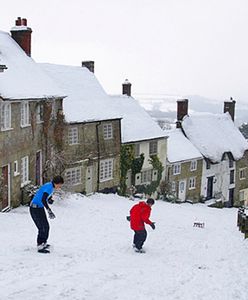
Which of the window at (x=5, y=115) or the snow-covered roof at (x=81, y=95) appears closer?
the window at (x=5, y=115)

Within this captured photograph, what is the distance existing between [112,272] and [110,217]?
10484 mm

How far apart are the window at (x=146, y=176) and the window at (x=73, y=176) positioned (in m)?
8.29

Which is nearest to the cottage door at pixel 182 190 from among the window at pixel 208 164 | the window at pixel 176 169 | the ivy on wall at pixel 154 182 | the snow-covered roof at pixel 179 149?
the window at pixel 176 169

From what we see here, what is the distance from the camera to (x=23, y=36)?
28453mm

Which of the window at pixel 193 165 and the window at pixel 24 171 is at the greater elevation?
the window at pixel 24 171

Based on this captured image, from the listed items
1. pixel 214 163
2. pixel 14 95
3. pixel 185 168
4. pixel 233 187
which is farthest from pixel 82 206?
pixel 233 187

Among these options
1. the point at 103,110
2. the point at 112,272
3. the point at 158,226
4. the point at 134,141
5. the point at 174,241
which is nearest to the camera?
the point at 112,272

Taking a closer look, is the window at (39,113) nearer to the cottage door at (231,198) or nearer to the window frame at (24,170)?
the window frame at (24,170)

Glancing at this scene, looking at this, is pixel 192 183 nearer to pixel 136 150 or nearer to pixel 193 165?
pixel 193 165

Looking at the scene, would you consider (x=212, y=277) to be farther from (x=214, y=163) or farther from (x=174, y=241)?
(x=214, y=163)

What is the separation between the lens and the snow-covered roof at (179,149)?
42.2 m

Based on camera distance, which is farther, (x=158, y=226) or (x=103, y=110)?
(x=103, y=110)

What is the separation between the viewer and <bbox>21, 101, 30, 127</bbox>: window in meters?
23.2

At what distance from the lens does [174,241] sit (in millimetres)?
16969
